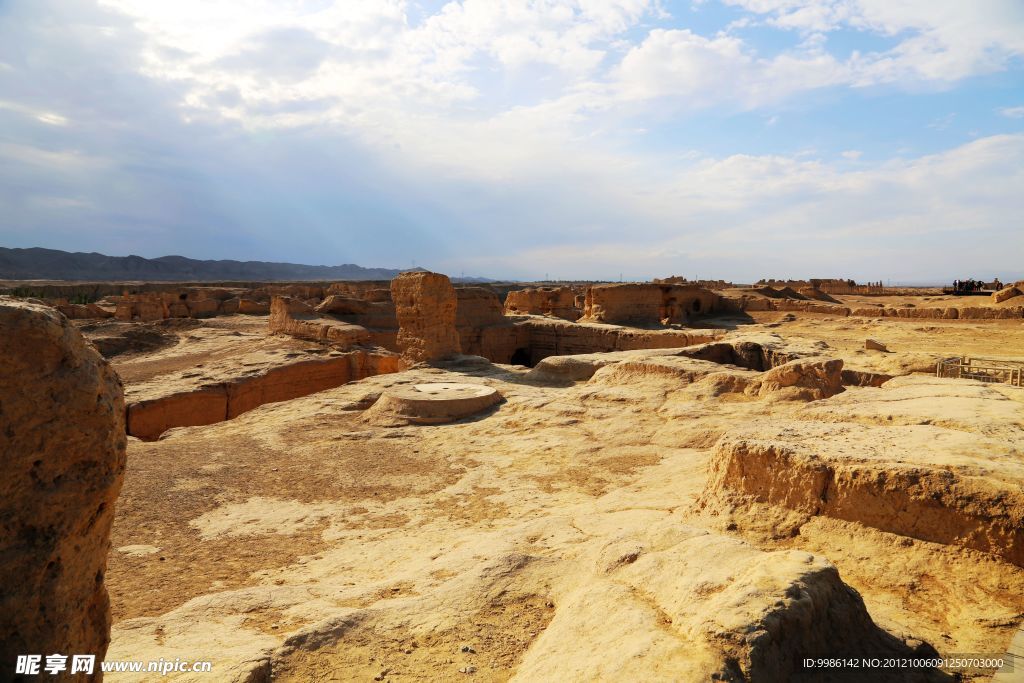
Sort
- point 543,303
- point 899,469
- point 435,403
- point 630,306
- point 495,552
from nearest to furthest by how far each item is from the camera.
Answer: point 899,469, point 495,552, point 435,403, point 630,306, point 543,303

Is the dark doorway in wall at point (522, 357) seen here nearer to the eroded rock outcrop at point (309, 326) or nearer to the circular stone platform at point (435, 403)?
the eroded rock outcrop at point (309, 326)

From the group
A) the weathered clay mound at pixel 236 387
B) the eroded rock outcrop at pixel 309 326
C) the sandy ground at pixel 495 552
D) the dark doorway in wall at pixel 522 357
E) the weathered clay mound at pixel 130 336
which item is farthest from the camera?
the weathered clay mound at pixel 130 336

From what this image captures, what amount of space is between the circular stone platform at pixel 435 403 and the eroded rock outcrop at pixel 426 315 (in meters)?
3.12

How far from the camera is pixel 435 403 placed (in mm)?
8438

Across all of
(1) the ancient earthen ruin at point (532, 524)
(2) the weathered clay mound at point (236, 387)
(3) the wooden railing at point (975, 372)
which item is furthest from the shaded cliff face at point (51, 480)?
(3) the wooden railing at point (975, 372)

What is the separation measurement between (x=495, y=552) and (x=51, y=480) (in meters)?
2.41

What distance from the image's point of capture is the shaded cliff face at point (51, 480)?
1719 millimetres

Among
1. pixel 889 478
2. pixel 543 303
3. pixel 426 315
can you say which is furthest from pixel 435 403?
pixel 543 303

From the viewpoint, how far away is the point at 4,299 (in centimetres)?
185

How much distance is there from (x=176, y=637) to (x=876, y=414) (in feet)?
16.6

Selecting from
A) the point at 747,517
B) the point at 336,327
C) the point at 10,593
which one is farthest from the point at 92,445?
the point at 336,327

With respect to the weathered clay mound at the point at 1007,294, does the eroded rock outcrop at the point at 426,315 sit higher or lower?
lower

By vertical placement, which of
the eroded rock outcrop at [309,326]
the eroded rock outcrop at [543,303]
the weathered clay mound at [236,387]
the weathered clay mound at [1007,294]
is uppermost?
the weathered clay mound at [1007,294]

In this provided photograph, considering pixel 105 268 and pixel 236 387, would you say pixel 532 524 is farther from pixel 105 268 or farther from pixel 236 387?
pixel 105 268
